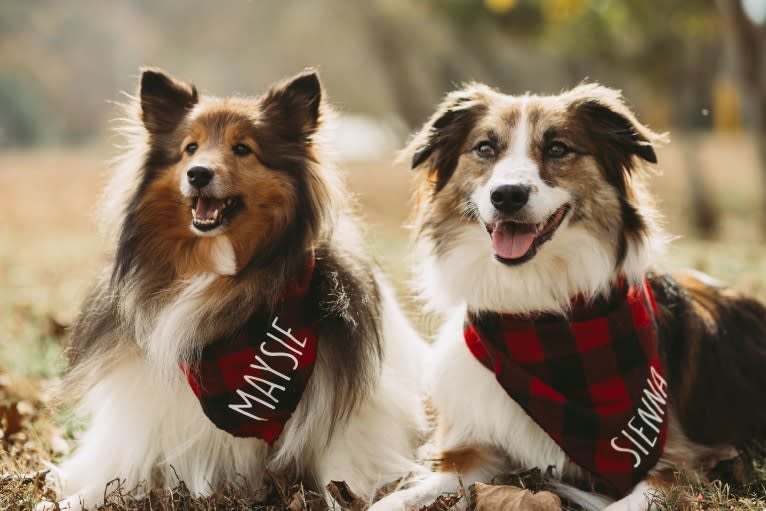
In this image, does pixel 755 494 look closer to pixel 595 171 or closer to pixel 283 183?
pixel 595 171

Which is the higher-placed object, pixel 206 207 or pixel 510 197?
pixel 510 197

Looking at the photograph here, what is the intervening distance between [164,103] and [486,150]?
1.45 meters

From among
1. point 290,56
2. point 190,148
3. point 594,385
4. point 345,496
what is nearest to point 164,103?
point 190,148

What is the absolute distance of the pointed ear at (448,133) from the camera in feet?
11.5

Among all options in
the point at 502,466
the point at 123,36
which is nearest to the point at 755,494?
the point at 502,466

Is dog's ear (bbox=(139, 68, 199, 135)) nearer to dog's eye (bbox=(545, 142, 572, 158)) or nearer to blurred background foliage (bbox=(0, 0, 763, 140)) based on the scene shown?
dog's eye (bbox=(545, 142, 572, 158))

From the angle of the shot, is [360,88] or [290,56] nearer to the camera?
[290,56]

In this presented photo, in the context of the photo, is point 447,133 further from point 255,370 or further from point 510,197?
point 255,370

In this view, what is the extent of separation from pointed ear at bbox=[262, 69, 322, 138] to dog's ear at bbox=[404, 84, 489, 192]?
0.50 meters

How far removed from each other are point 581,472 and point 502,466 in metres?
0.33

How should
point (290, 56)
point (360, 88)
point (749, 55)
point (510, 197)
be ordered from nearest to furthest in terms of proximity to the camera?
point (510, 197) < point (749, 55) < point (290, 56) < point (360, 88)

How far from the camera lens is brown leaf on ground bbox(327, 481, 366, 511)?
3.20 metres

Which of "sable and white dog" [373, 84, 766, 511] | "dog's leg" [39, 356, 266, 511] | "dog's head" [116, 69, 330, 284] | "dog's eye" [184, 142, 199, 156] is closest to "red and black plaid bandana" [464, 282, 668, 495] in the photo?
"sable and white dog" [373, 84, 766, 511]

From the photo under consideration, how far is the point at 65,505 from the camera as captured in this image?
128 inches
